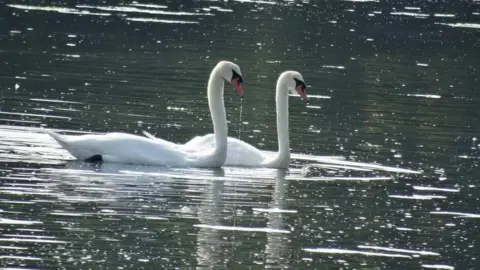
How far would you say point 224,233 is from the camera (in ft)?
46.4

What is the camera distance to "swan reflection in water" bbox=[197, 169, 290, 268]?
13055 mm

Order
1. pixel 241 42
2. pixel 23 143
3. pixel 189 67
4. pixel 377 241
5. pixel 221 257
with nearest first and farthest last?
pixel 221 257 < pixel 377 241 < pixel 23 143 < pixel 189 67 < pixel 241 42

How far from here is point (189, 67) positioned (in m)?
30.4

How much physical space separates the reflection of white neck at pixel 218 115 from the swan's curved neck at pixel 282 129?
751mm

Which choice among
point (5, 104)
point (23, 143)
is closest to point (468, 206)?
point (23, 143)

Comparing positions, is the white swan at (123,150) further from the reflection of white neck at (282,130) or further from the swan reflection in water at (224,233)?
the swan reflection in water at (224,233)

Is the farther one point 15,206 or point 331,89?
point 331,89

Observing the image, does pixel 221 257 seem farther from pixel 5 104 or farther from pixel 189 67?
pixel 189 67

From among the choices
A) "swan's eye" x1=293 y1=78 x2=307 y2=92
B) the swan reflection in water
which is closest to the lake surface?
the swan reflection in water

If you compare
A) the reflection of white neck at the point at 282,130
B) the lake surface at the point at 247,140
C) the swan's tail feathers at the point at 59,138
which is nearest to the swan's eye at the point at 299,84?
the reflection of white neck at the point at 282,130

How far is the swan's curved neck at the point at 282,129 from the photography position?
746 inches

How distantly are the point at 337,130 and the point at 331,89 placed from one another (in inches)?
226

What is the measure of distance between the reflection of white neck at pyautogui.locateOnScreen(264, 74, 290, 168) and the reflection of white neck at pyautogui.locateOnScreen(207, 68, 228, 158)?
73 centimetres

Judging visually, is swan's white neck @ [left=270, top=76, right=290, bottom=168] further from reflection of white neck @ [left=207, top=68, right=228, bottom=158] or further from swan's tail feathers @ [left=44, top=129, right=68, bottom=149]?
swan's tail feathers @ [left=44, top=129, right=68, bottom=149]
